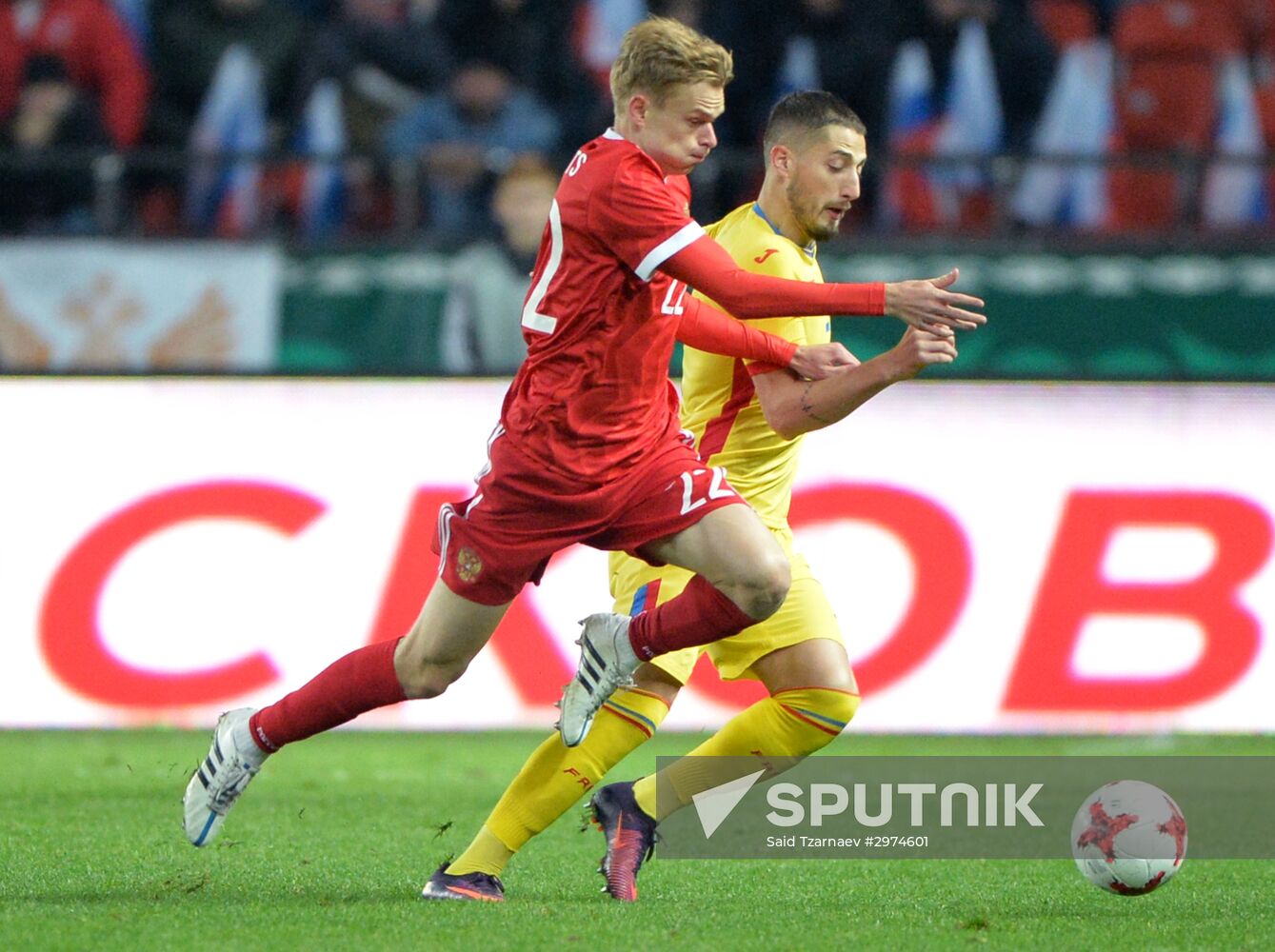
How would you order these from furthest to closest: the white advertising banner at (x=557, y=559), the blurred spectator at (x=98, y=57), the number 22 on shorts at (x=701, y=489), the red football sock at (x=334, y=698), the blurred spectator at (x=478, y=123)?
1. the blurred spectator at (x=98, y=57)
2. the blurred spectator at (x=478, y=123)
3. the white advertising banner at (x=557, y=559)
4. the red football sock at (x=334, y=698)
5. the number 22 on shorts at (x=701, y=489)

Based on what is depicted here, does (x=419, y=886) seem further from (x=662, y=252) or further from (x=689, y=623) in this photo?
(x=662, y=252)

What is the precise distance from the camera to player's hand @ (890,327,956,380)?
15.5 feet

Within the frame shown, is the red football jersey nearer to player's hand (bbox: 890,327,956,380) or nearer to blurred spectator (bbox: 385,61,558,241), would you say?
player's hand (bbox: 890,327,956,380)

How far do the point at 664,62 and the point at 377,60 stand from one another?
289 inches

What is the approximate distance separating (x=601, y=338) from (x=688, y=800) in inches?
48.7

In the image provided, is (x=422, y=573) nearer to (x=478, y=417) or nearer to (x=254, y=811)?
(x=478, y=417)

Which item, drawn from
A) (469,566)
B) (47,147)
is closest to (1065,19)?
(47,147)

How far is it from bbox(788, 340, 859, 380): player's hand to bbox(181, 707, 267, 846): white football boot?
5.29 feet

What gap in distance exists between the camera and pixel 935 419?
28.0 feet

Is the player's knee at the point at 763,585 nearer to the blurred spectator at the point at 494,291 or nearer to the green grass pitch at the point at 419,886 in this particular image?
the green grass pitch at the point at 419,886

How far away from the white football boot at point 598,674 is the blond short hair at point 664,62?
1.24 metres

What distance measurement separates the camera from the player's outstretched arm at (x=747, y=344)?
5.00 metres

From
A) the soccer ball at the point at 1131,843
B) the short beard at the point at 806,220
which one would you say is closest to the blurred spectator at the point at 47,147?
the short beard at the point at 806,220

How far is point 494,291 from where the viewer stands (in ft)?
31.3
